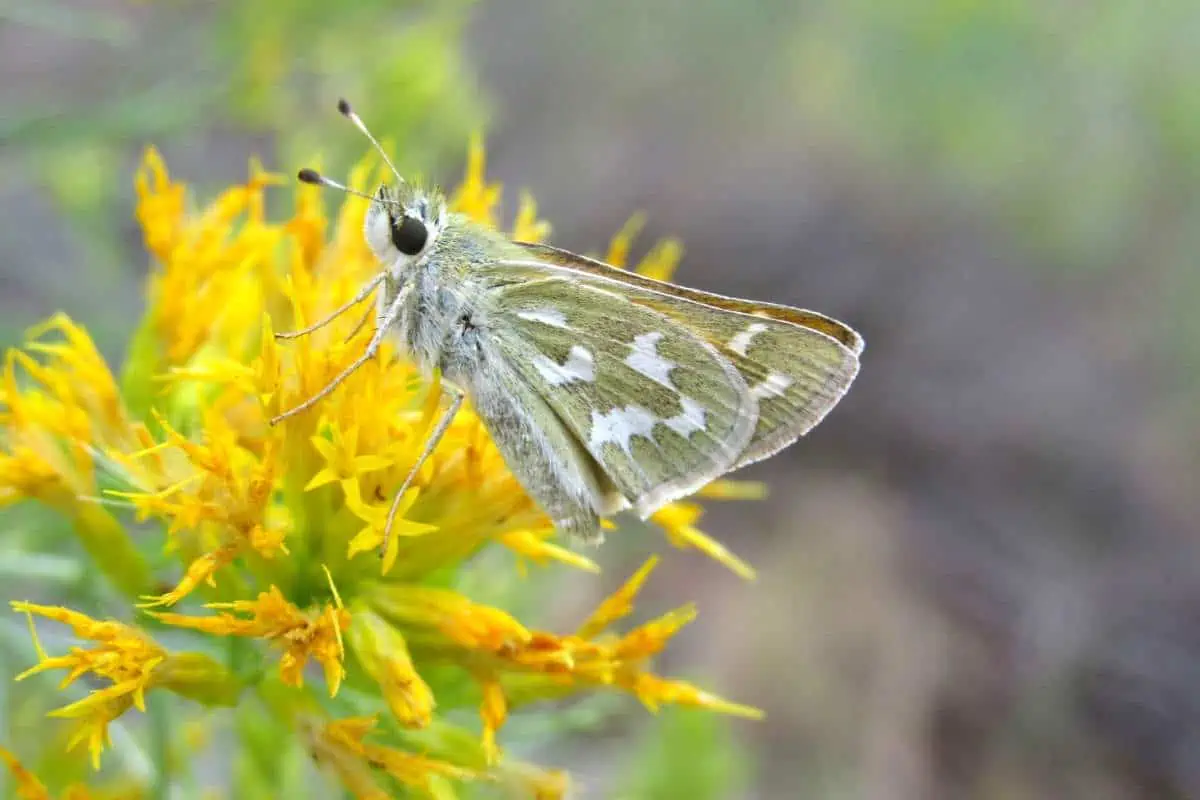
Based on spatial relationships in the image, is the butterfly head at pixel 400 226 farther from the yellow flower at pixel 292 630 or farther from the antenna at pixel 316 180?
the yellow flower at pixel 292 630

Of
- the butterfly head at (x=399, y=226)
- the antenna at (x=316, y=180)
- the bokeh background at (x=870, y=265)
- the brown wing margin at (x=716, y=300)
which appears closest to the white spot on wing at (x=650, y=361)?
the brown wing margin at (x=716, y=300)

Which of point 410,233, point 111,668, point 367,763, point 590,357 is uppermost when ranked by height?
point 410,233

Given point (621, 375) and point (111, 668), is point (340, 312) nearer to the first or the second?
point (621, 375)

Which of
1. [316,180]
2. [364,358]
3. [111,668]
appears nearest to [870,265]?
[316,180]

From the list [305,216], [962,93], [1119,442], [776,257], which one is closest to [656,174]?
[776,257]

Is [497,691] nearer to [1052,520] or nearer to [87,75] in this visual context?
[1052,520]

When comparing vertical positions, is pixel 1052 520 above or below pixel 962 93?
below

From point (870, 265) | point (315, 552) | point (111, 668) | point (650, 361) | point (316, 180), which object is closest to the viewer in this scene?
point (111, 668)
